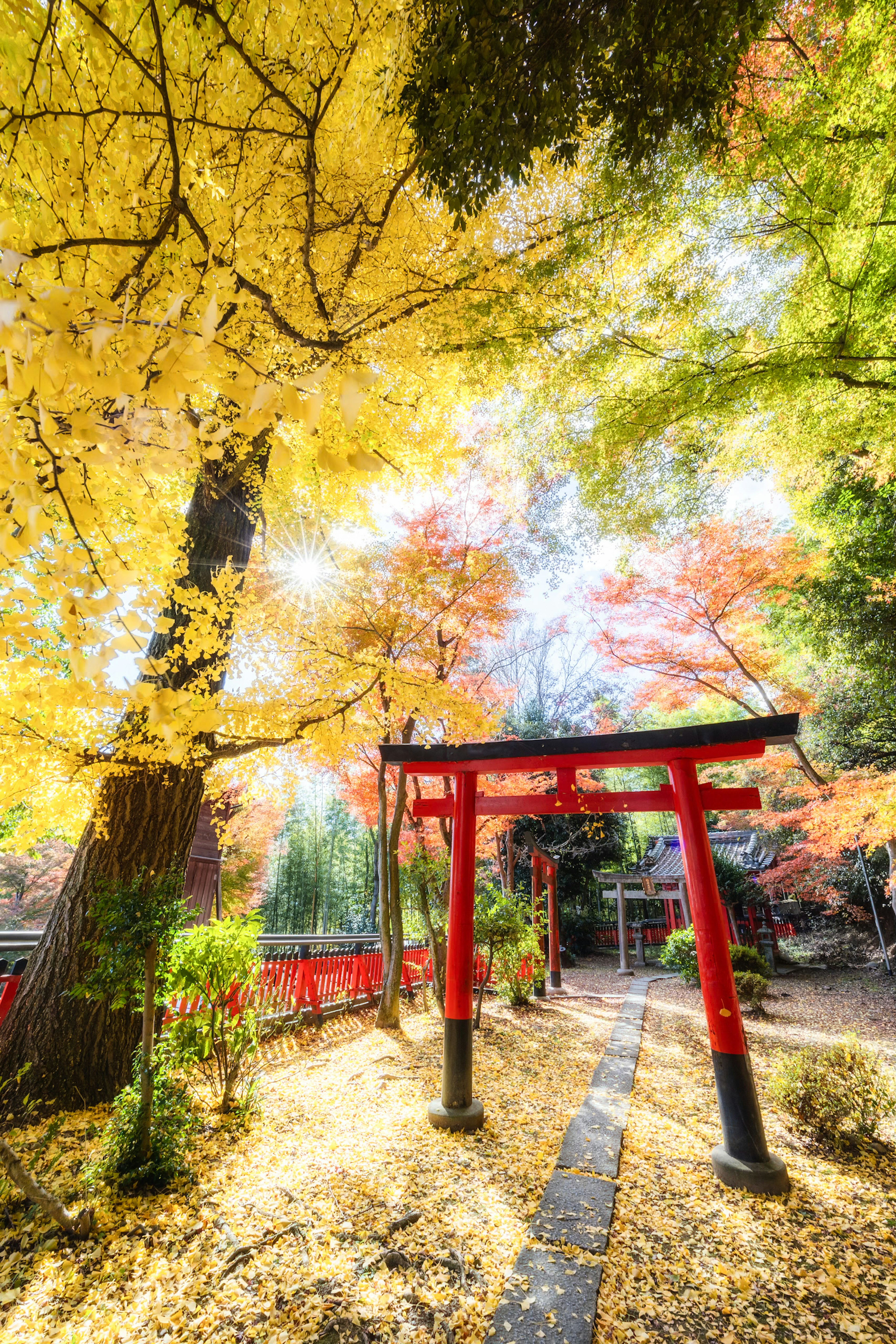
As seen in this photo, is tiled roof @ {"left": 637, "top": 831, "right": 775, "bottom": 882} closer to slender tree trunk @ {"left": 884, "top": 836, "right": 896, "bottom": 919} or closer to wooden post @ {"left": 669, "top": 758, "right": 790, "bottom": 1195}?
slender tree trunk @ {"left": 884, "top": 836, "right": 896, "bottom": 919}

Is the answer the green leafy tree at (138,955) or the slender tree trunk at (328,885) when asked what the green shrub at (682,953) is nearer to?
the green leafy tree at (138,955)

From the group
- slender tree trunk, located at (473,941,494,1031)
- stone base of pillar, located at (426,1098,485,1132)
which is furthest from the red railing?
stone base of pillar, located at (426,1098,485,1132)

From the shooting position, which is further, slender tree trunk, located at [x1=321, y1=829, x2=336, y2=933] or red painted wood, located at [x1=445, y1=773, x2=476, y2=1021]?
slender tree trunk, located at [x1=321, y1=829, x2=336, y2=933]

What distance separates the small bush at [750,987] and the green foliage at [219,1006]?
7280 mm

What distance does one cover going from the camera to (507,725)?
54.7ft

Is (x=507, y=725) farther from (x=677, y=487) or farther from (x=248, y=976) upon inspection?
(x=248, y=976)

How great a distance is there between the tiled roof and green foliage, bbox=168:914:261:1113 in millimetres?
12763

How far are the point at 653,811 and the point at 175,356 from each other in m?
4.94

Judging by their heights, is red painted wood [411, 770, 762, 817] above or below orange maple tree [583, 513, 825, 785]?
below

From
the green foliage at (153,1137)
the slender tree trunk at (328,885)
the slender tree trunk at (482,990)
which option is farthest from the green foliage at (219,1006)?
the slender tree trunk at (328,885)

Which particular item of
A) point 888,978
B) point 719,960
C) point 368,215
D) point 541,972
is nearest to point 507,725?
point 541,972

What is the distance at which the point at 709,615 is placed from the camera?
9352mm

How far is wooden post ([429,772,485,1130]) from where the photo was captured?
402 centimetres

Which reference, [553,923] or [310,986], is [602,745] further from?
[553,923]
